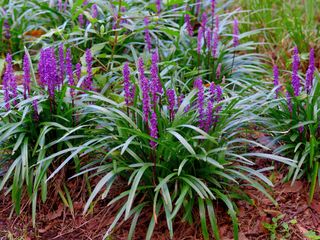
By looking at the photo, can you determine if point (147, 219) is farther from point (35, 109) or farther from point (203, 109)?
point (35, 109)

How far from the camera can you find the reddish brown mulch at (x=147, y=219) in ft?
11.3

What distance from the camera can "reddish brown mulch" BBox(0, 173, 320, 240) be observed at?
135 inches

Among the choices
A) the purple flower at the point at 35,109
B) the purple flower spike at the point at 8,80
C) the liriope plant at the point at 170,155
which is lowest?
the liriope plant at the point at 170,155

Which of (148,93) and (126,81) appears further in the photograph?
(126,81)

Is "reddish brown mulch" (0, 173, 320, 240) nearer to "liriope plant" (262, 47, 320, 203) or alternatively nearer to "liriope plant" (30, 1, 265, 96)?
"liriope plant" (262, 47, 320, 203)

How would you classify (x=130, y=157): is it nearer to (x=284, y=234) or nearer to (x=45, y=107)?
(x=45, y=107)

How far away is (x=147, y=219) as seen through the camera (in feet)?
11.3

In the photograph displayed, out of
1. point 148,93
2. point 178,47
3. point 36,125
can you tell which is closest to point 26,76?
point 36,125

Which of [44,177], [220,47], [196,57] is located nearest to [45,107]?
[44,177]

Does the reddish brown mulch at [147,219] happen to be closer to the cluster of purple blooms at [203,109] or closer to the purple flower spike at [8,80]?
the cluster of purple blooms at [203,109]

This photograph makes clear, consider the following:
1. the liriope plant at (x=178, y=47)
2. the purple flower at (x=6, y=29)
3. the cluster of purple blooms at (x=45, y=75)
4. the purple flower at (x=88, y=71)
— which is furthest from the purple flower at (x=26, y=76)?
the purple flower at (x=6, y=29)

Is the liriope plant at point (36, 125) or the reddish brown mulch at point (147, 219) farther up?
the liriope plant at point (36, 125)

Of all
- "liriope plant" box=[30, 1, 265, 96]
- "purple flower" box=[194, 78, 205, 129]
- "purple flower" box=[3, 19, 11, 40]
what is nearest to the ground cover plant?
"purple flower" box=[194, 78, 205, 129]

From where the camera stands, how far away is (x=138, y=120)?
11.6ft
